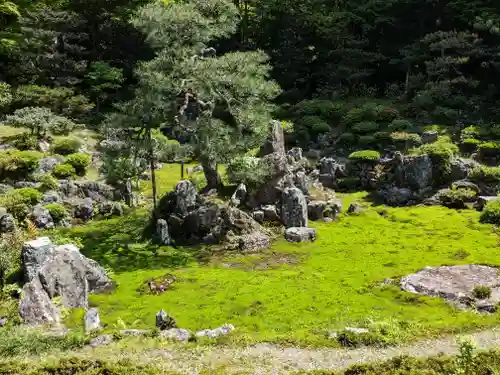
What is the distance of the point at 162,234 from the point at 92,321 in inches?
330

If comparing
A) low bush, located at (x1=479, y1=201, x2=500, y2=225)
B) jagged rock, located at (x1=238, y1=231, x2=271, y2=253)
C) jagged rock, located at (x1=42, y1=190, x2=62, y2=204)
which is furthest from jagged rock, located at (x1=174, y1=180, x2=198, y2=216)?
low bush, located at (x1=479, y1=201, x2=500, y2=225)

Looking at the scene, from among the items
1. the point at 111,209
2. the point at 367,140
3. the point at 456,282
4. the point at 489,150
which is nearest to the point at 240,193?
the point at 111,209

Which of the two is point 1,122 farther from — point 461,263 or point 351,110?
point 461,263

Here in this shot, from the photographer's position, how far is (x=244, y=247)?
21031mm

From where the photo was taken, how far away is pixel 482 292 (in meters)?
15.5

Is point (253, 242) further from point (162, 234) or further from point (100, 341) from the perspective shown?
point (100, 341)

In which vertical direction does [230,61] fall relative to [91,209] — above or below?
above

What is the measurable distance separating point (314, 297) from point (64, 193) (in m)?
17.1

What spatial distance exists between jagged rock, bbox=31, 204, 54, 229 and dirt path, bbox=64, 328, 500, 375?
12959 millimetres

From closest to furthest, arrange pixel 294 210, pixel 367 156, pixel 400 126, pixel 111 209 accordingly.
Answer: pixel 294 210
pixel 111 209
pixel 367 156
pixel 400 126

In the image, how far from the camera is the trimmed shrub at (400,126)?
122ft

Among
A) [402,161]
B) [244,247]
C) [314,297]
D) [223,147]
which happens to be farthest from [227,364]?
[402,161]

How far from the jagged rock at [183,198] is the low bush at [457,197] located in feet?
46.1

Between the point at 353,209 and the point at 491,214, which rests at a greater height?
the point at 491,214
